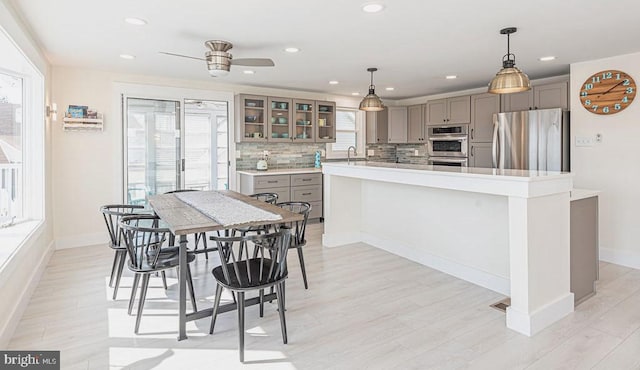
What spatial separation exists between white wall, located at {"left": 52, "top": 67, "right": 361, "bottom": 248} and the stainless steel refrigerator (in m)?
4.97

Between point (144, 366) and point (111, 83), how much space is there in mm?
4117

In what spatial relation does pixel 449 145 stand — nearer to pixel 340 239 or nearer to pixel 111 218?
pixel 340 239

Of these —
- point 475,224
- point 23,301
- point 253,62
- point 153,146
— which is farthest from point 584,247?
point 153,146

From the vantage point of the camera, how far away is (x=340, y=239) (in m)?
4.84

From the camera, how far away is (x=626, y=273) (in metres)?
3.79

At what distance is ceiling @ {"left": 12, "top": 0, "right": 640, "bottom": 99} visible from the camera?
109 inches

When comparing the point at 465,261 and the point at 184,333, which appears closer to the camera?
the point at 184,333

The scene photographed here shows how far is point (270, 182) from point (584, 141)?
4.20 m

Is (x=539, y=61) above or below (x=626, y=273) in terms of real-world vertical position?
above

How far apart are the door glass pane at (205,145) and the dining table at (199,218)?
10.7 feet

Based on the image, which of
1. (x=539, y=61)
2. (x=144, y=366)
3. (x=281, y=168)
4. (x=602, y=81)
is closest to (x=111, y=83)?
(x=281, y=168)

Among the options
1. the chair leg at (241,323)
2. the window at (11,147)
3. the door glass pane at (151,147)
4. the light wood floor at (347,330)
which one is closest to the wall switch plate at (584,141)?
the light wood floor at (347,330)

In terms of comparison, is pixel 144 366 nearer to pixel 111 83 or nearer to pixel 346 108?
pixel 111 83

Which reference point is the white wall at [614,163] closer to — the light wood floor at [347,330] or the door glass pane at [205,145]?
the light wood floor at [347,330]
